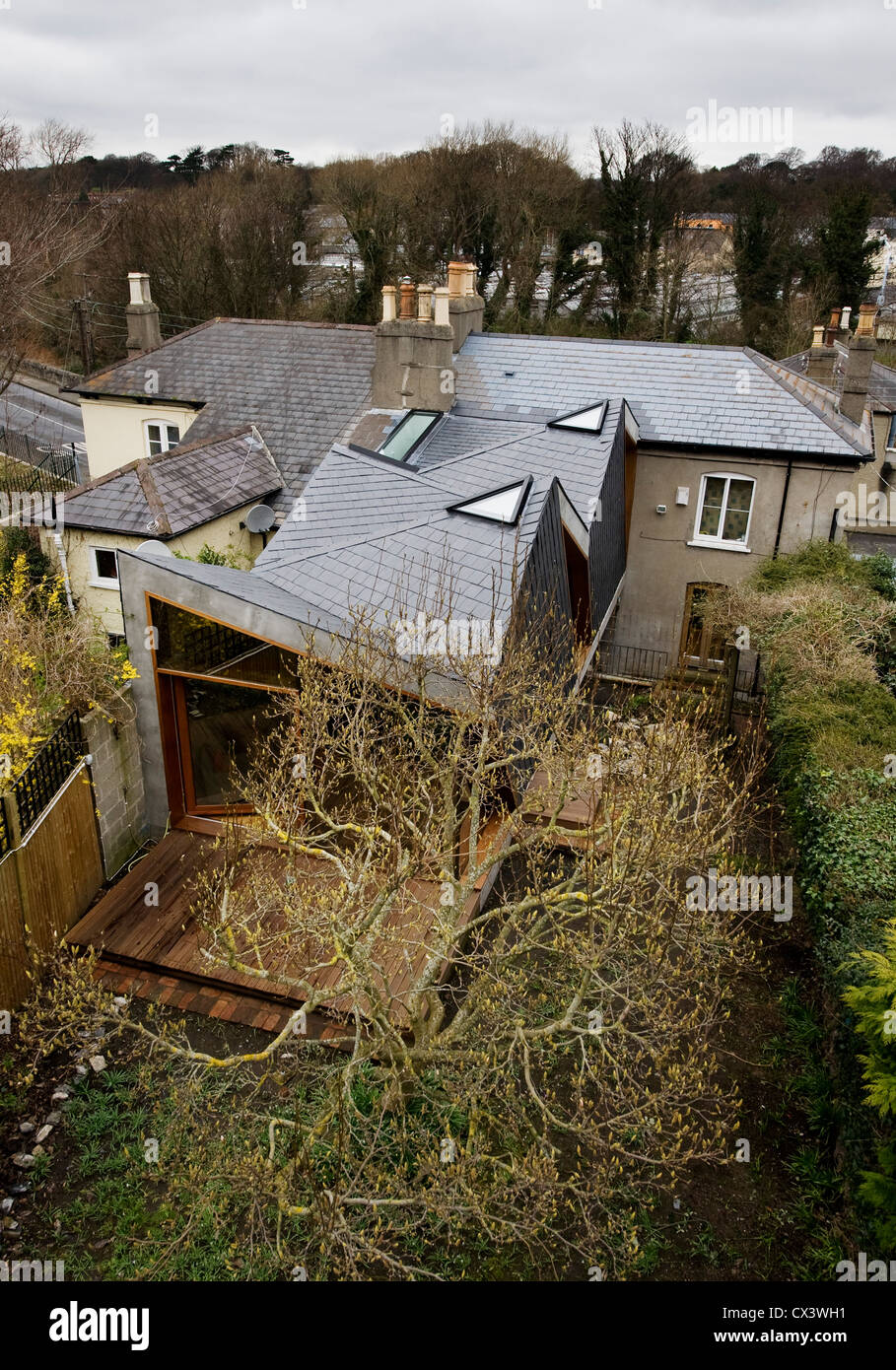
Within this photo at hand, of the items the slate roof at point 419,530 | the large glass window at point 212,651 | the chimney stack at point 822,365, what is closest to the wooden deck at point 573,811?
the slate roof at point 419,530

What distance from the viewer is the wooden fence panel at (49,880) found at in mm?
9375

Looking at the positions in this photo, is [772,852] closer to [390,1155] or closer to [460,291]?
[390,1155]

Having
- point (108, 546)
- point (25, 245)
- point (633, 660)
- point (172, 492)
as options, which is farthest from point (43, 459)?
point (633, 660)

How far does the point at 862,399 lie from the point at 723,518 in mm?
4818

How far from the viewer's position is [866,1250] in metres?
6.97

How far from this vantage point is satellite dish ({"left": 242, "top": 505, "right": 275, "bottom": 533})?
1883 centimetres

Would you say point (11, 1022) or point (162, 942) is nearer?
point (11, 1022)

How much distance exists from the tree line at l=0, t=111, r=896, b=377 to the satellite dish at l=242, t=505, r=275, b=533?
26133mm

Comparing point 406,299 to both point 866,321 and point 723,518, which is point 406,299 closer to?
point 723,518

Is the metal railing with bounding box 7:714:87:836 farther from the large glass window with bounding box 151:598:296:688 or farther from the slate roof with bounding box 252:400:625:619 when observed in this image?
the slate roof with bounding box 252:400:625:619

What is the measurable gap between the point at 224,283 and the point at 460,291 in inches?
956

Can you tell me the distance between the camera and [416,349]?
20.1 meters

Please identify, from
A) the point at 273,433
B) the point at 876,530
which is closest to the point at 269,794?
the point at 273,433

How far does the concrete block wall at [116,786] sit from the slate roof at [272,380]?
9.79m
